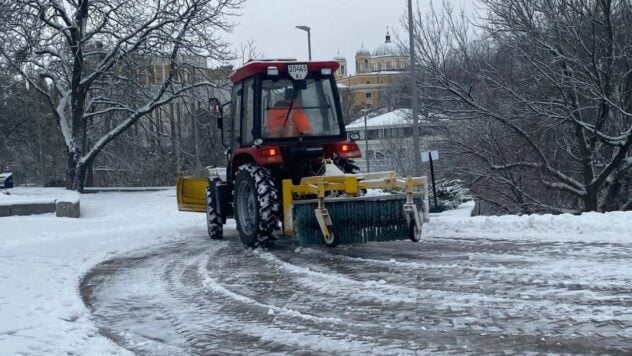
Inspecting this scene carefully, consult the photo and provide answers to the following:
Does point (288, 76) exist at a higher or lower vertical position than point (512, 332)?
higher

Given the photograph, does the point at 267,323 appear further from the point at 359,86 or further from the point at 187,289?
the point at 359,86

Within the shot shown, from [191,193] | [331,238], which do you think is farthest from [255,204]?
[191,193]

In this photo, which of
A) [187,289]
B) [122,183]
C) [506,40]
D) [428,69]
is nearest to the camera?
[187,289]

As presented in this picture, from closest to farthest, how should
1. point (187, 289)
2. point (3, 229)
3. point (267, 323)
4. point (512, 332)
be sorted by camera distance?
point (512, 332) < point (267, 323) < point (187, 289) < point (3, 229)

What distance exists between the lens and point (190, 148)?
40.3 metres

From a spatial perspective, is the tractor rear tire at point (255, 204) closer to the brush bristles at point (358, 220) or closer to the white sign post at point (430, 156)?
the brush bristles at point (358, 220)

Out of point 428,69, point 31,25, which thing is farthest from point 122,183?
point 428,69

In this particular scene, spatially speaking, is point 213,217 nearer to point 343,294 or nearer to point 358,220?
point 358,220

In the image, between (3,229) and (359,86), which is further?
(359,86)

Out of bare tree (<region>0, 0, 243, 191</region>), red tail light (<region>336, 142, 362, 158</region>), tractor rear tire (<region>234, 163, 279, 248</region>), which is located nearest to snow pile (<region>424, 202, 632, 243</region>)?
red tail light (<region>336, 142, 362, 158</region>)

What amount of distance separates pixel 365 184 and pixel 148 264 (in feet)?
10.8

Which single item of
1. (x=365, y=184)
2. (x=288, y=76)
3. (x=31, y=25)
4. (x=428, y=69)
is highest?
(x=31, y=25)

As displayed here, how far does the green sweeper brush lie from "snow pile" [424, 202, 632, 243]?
6.57ft

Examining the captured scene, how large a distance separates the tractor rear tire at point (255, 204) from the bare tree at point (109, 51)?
46.5ft
